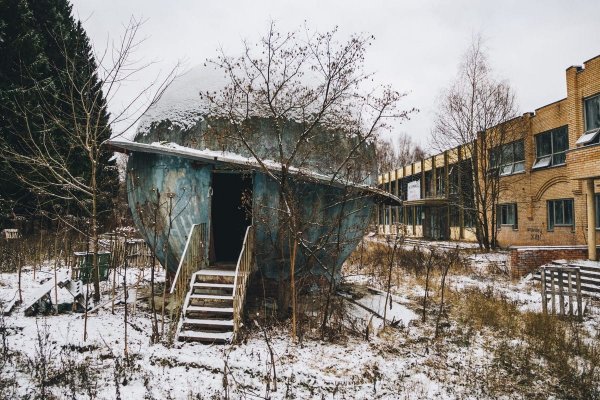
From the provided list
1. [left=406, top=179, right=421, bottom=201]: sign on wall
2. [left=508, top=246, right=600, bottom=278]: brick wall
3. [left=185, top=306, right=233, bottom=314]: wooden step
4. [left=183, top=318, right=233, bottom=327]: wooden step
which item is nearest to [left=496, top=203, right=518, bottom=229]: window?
[left=406, top=179, right=421, bottom=201]: sign on wall

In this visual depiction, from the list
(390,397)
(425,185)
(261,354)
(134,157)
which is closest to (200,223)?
(134,157)

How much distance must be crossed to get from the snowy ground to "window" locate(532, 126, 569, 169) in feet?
47.4

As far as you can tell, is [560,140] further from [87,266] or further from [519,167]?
[87,266]

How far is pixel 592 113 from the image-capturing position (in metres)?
16.6

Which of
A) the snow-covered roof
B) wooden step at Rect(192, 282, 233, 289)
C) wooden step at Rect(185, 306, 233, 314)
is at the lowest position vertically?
wooden step at Rect(185, 306, 233, 314)

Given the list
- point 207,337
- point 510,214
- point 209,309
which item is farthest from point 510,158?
point 207,337

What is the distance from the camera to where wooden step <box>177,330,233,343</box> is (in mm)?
7430

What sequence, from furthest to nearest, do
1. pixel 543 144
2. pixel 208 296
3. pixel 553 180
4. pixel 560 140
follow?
pixel 543 144, pixel 553 180, pixel 560 140, pixel 208 296

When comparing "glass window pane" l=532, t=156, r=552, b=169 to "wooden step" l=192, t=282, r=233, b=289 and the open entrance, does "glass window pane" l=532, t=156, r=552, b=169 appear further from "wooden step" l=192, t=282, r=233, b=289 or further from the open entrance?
"wooden step" l=192, t=282, r=233, b=289

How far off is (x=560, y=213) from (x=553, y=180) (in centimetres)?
177

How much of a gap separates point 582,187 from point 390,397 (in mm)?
17829

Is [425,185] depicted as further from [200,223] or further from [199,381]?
[199,381]

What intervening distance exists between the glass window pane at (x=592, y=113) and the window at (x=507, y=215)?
8.21 m

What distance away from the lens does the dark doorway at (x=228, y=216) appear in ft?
43.5
